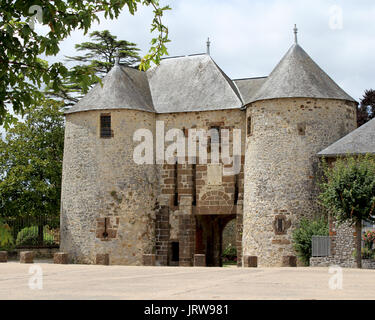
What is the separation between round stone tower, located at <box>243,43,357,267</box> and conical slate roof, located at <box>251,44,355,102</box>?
0.14ft

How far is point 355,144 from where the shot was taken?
80.4ft

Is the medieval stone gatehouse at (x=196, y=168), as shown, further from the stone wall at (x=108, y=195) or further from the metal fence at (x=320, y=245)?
the metal fence at (x=320, y=245)

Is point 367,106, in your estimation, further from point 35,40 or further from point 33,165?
point 35,40

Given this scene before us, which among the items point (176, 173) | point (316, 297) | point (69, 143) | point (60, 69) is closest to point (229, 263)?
point (176, 173)

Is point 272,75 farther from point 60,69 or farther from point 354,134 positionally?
point 60,69

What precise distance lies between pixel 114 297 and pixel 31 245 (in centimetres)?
2339

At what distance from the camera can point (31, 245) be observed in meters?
32.2

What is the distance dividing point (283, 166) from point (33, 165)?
1388cm

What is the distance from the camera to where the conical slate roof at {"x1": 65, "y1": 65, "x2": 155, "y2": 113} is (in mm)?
29203

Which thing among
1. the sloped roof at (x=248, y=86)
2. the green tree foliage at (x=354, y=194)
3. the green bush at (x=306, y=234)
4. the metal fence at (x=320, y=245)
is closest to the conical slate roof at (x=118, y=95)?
the sloped roof at (x=248, y=86)

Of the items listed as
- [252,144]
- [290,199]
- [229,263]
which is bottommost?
[229,263]

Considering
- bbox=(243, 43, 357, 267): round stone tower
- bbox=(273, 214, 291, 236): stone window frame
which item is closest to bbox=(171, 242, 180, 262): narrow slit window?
bbox=(243, 43, 357, 267): round stone tower

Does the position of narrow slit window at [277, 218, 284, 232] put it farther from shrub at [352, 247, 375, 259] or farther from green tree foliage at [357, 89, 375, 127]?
green tree foliage at [357, 89, 375, 127]

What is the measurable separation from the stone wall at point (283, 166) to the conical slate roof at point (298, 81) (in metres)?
0.30
